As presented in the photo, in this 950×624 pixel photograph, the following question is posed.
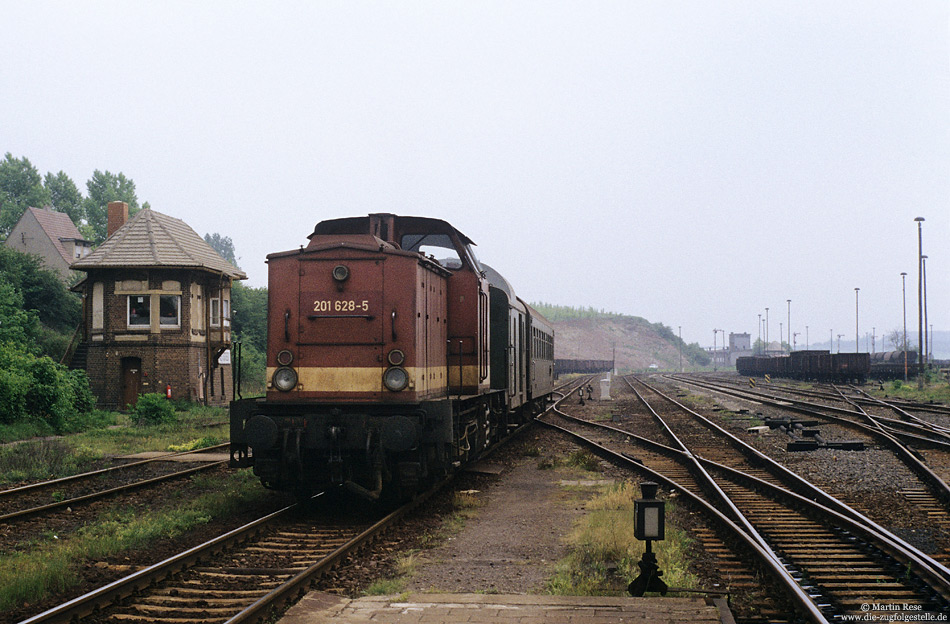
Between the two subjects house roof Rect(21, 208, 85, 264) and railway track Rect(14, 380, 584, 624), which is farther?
house roof Rect(21, 208, 85, 264)

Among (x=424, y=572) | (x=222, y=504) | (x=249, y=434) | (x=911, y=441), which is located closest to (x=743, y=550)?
(x=424, y=572)

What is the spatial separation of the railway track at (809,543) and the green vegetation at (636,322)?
145391mm

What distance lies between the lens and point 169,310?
2889 centimetres

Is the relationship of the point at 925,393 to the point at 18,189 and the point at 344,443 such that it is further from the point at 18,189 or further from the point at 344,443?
the point at 18,189

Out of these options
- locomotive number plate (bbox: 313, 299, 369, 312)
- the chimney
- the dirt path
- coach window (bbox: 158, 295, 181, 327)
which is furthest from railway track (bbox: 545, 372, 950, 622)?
the chimney

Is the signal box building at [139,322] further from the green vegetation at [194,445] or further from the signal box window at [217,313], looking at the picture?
the green vegetation at [194,445]

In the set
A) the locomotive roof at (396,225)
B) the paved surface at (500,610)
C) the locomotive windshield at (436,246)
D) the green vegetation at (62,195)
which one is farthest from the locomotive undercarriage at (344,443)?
the green vegetation at (62,195)

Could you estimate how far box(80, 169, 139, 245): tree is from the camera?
233 feet

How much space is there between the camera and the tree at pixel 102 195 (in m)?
71.1

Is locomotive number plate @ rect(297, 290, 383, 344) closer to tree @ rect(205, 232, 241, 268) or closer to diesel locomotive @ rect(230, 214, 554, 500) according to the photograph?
diesel locomotive @ rect(230, 214, 554, 500)

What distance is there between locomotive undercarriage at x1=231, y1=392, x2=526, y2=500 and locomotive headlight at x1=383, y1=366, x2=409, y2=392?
0.85 feet

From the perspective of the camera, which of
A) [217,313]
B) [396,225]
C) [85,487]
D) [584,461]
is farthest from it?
[217,313]

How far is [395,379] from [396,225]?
270cm

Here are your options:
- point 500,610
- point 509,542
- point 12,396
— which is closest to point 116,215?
point 12,396
